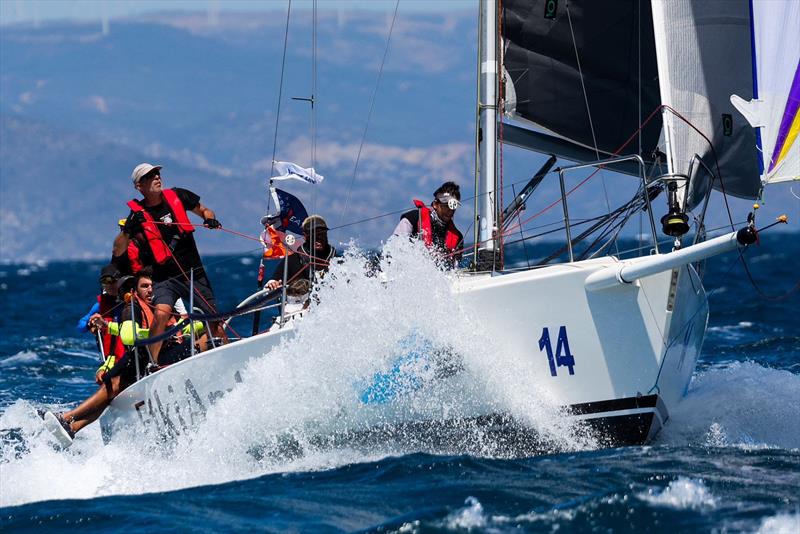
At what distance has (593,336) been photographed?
6852mm

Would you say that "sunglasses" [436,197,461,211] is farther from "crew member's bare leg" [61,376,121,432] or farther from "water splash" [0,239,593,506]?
"crew member's bare leg" [61,376,121,432]

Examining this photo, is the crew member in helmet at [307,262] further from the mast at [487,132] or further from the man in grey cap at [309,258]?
the mast at [487,132]

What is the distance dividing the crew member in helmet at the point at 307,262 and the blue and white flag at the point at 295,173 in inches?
12.3

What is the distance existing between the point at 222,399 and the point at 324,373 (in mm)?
707

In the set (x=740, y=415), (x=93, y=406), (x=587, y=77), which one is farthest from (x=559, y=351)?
(x=93, y=406)

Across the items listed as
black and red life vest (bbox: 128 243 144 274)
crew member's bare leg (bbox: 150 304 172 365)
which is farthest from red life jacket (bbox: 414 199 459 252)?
black and red life vest (bbox: 128 243 144 274)

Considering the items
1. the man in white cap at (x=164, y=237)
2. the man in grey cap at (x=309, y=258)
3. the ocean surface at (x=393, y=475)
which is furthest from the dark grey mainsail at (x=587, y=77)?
the man in white cap at (x=164, y=237)

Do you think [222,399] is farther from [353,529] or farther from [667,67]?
[667,67]

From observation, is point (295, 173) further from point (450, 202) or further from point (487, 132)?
point (487, 132)

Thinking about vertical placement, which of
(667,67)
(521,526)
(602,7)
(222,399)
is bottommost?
(521,526)

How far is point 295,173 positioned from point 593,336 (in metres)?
2.28

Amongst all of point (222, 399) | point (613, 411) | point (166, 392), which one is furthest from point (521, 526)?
point (166, 392)

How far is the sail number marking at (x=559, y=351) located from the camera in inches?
272

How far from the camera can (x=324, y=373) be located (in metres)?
7.14
